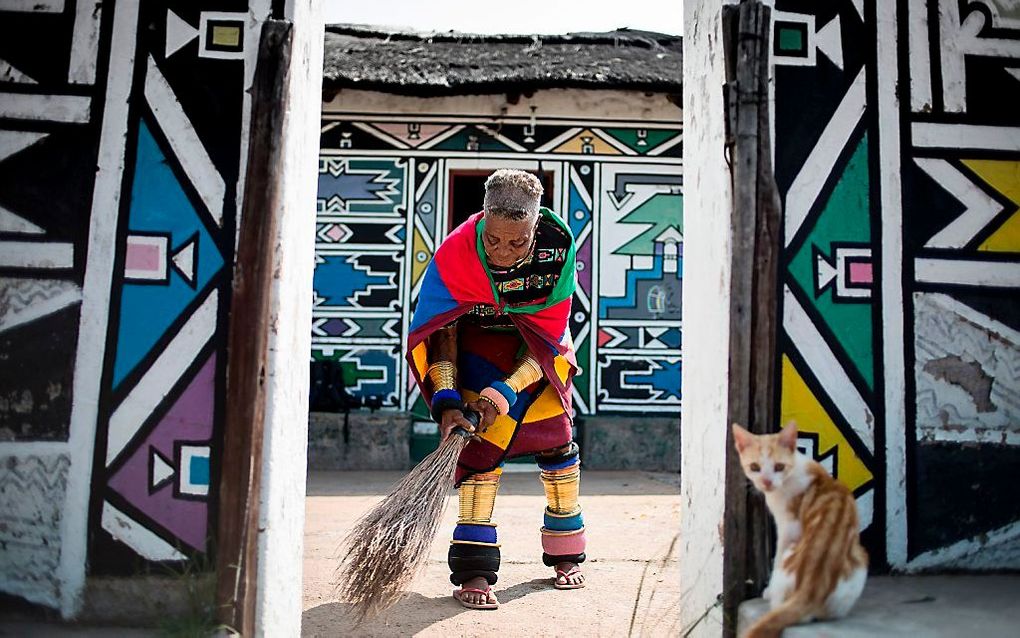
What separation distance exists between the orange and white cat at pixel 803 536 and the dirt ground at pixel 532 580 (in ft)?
2.04

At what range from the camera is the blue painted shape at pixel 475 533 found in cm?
351

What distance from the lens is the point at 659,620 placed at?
318 centimetres

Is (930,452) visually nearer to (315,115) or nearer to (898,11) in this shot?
(898,11)

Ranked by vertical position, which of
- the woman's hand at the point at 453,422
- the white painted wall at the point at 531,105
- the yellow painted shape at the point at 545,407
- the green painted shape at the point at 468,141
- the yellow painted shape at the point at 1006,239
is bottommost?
the woman's hand at the point at 453,422

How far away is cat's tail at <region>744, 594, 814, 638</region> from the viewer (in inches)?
79.2

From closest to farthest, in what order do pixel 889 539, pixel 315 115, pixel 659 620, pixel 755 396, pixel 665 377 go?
pixel 755 396 < pixel 889 539 < pixel 315 115 < pixel 659 620 < pixel 665 377

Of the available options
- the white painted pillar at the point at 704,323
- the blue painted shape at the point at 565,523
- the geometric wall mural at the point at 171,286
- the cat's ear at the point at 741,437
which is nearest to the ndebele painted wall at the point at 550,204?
the blue painted shape at the point at 565,523

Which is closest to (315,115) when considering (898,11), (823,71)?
(823,71)

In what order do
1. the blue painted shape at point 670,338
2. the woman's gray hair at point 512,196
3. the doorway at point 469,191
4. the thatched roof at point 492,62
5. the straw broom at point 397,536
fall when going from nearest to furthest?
Answer: 1. the straw broom at point 397,536
2. the woman's gray hair at point 512,196
3. the thatched roof at point 492,62
4. the blue painted shape at point 670,338
5. the doorway at point 469,191

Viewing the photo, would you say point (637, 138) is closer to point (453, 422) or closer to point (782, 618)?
point (453, 422)

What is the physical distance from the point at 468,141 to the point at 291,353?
5.97m

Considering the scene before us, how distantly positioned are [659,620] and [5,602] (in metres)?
2.21

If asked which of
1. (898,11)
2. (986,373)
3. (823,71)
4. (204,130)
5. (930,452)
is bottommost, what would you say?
(930,452)

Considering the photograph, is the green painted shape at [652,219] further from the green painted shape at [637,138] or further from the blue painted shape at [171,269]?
the blue painted shape at [171,269]
